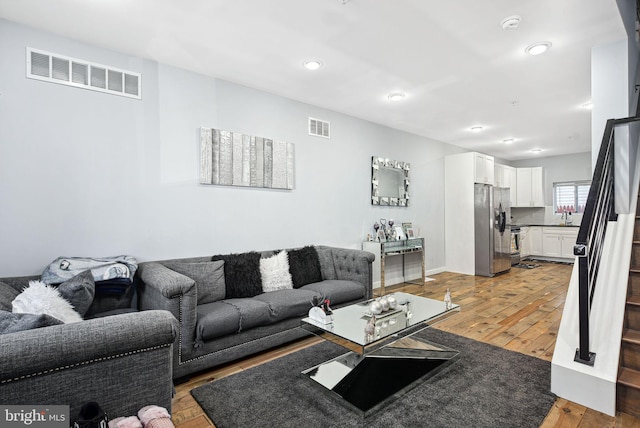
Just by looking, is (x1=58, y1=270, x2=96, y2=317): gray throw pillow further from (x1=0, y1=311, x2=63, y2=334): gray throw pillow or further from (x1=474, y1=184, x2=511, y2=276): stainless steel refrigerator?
(x1=474, y1=184, x2=511, y2=276): stainless steel refrigerator

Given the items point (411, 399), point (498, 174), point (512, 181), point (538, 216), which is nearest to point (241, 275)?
point (411, 399)

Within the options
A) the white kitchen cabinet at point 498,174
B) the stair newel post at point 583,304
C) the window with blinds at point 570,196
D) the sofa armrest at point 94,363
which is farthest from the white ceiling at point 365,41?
the window with blinds at point 570,196

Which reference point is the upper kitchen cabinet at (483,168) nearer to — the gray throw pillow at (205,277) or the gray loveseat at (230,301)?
the gray loveseat at (230,301)

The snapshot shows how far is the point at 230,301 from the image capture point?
2908mm

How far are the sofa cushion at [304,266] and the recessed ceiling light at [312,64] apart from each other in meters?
1.97

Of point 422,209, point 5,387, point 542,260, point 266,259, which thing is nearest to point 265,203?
point 266,259

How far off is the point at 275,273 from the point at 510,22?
117 inches

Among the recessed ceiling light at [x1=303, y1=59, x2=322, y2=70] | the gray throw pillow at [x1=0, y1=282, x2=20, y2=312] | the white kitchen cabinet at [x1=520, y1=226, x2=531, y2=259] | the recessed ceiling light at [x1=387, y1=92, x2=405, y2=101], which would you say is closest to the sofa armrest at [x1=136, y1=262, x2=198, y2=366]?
the gray throw pillow at [x1=0, y1=282, x2=20, y2=312]

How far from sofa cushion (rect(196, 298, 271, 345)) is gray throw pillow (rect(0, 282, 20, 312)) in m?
1.09

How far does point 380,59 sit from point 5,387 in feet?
10.9

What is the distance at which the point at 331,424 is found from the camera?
1.87 metres

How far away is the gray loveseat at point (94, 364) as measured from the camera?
1173 mm

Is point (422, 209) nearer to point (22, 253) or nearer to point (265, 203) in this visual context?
point (265, 203)

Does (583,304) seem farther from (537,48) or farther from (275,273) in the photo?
(275,273)
